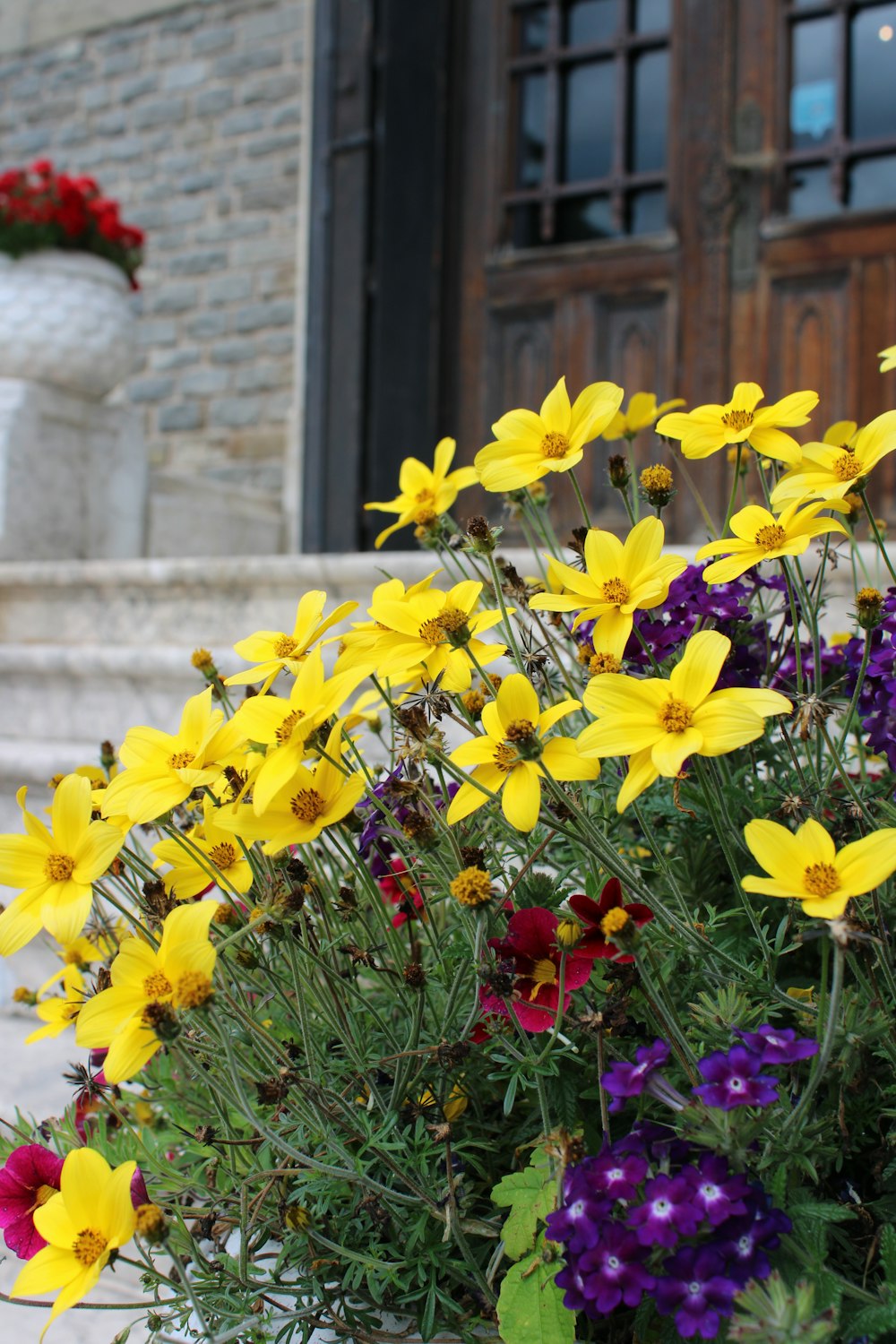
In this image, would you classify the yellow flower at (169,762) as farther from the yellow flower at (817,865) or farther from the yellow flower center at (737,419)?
the yellow flower center at (737,419)

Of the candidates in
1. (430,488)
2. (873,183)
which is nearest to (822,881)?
(430,488)

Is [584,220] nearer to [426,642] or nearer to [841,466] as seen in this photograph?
[841,466]

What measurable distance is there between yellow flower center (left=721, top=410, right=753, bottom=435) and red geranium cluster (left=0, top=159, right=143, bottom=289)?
2955mm

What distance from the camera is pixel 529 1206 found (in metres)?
0.80

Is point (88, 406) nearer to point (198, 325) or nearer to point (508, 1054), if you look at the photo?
point (198, 325)

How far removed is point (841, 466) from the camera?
35.8 inches

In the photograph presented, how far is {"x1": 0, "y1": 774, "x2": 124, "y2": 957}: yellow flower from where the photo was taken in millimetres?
769

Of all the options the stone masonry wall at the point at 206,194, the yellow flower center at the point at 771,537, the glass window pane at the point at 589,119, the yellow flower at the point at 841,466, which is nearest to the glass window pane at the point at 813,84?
the glass window pane at the point at 589,119

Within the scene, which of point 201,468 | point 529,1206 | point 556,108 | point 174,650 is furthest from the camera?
point 201,468

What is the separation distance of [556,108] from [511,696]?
353cm

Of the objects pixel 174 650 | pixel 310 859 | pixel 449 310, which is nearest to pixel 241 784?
pixel 310 859

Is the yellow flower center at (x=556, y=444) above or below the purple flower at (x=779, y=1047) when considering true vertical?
above

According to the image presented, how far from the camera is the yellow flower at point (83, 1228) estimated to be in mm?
700

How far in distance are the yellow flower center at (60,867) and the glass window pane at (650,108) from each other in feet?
11.4
